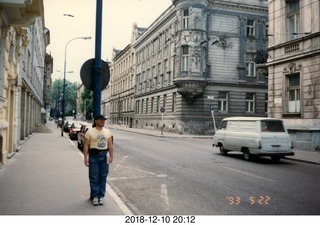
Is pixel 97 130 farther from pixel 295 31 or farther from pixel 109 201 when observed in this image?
pixel 295 31

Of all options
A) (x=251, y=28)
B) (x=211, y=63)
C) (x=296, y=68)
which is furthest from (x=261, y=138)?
(x=251, y=28)

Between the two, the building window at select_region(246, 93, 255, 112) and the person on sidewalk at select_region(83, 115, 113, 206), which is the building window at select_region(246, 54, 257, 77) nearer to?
the building window at select_region(246, 93, 255, 112)

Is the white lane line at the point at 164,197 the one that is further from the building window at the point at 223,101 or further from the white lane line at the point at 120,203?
the building window at the point at 223,101

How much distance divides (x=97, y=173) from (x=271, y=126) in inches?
420

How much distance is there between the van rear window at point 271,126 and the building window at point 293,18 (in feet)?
27.0

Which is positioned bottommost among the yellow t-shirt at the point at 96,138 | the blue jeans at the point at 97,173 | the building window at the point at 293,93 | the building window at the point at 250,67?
the blue jeans at the point at 97,173

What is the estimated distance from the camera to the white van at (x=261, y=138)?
14992mm

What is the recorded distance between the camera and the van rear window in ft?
50.5

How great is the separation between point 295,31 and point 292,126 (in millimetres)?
5949

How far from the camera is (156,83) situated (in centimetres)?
5016

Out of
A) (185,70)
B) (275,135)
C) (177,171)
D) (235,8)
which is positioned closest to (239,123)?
(275,135)

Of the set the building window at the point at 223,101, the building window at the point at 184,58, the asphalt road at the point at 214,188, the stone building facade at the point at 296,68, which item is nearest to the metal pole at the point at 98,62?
the asphalt road at the point at 214,188

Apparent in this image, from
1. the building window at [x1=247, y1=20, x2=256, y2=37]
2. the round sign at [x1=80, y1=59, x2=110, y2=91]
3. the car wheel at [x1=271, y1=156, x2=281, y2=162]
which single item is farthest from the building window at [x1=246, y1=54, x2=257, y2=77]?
the round sign at [x1=80, y1=59, x2=110, y2=91]

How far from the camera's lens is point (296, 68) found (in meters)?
21.1
